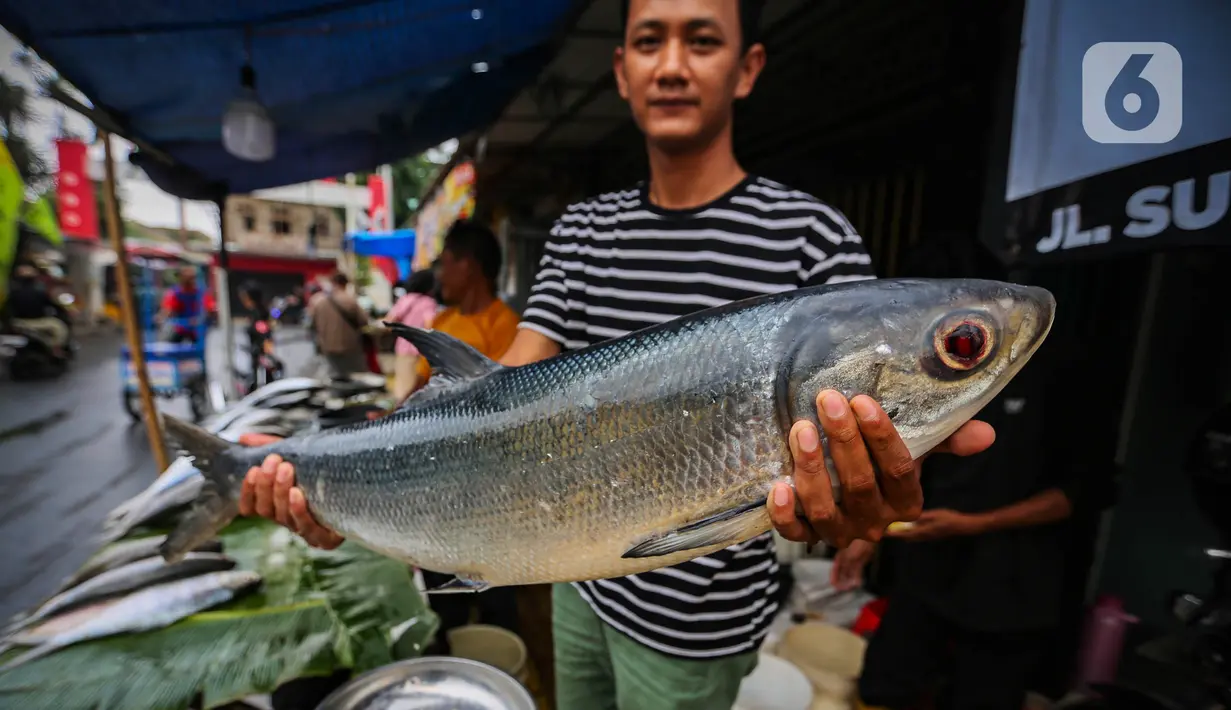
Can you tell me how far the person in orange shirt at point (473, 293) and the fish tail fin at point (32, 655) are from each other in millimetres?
2441

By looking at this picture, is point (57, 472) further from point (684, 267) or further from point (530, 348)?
point (684, 267)

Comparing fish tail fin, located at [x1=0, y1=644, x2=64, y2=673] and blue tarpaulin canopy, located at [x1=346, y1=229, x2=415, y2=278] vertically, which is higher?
blue tarpaulin canopy, located at [x1=346, y1=229, x2=415, y2=278]

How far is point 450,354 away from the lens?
5.62ft

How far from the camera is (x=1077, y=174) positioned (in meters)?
1.67

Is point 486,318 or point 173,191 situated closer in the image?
point 486,318

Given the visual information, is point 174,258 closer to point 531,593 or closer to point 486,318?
point 486,318

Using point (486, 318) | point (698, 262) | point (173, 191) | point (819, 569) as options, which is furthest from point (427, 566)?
point (173, 191)

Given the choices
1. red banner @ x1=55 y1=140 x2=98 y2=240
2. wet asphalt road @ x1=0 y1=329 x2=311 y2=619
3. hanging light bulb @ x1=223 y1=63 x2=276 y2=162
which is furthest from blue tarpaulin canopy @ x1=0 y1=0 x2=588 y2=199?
red banner @ x1=55 y1=140 x2=98 y2=240

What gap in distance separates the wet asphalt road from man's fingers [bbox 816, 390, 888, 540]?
21.2ft

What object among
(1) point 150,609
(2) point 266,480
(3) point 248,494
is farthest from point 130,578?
(2) point 266,480

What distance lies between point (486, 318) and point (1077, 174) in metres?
3.59

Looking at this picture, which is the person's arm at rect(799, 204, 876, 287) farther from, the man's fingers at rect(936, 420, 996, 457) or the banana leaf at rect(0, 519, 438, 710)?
the banana leaf at rect(0, 519, 438, 710)

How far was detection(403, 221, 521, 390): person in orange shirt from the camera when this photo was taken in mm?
4363

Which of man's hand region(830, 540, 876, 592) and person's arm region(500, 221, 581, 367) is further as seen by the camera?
man's hand region(830, 540, 876, 592)
